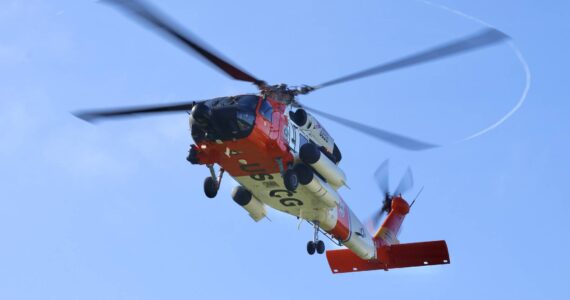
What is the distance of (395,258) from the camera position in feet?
90.9

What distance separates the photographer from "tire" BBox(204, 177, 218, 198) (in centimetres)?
2295

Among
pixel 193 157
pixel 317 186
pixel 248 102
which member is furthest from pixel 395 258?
pixel 248 102

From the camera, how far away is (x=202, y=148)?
22.4 meters

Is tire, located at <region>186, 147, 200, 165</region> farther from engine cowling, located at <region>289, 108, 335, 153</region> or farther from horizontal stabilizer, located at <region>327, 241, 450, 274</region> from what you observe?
horizontal stabilizer, located at <region>327, 241, 450, 274</region>

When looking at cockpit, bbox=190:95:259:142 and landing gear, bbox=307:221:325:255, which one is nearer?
cockpit, bbox=190:95:259:142

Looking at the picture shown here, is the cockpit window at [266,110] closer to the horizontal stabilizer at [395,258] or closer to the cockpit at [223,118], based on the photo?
the cockpit at [223,118]

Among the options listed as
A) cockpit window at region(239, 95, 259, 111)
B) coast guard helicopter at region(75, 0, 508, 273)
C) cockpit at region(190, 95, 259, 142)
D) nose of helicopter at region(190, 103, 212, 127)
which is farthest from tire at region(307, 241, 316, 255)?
nose of helicopter at region(190, 103, 212, 127)

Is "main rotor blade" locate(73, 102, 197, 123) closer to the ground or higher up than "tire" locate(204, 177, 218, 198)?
higher up

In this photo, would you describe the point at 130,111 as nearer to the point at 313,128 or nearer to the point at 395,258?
the point at 313,128

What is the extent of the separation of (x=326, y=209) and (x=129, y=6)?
873 cm

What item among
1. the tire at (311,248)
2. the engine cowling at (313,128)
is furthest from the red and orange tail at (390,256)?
the engine cowling at (313,128)

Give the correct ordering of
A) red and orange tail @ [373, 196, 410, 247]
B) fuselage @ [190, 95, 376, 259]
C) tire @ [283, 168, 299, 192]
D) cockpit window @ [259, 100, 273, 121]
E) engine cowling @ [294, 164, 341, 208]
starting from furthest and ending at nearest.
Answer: red and orange tail @ [373, 196, 410, 247] → engine cowling @ [294, 164, 341, 208] → tire @ [283, 168, 299, 192] → cockpit window @ [259, 100, 273, 121] → fuselage @ [190, 95, 376, 259]

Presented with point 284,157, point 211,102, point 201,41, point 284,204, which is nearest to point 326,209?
point 284,204

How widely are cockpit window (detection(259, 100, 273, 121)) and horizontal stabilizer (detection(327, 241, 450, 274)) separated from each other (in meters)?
7.09
